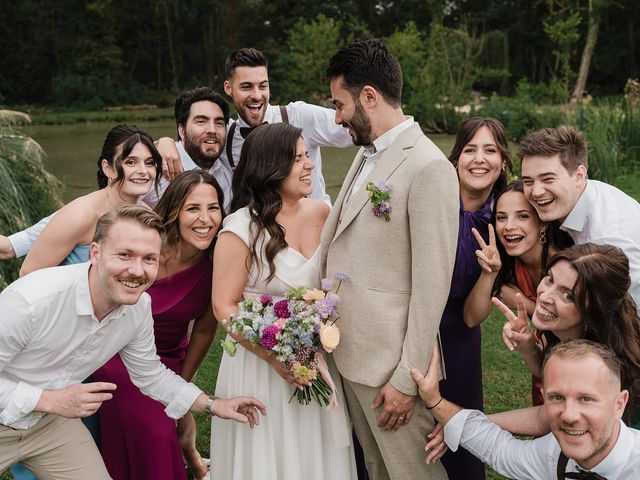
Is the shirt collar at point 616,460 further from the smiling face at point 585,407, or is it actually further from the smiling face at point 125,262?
the smiling face at point 125,262

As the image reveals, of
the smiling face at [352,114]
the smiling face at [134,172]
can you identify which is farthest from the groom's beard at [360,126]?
the smiling face at [134,172]

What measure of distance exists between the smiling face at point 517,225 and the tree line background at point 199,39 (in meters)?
25.0

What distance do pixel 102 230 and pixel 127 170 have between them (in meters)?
1.05

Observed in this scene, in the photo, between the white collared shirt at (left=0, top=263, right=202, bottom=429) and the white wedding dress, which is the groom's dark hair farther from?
the white collared shirt at (left=0, top=263, right=202, bottom=429)

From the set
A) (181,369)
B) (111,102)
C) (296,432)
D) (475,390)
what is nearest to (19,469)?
(181,369)

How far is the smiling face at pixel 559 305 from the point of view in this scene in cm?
278

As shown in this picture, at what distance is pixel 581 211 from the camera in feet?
10.2

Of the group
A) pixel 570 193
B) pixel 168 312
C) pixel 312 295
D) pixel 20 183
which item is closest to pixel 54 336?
pixel 168 312

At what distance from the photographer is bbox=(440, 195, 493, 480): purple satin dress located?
341 cm

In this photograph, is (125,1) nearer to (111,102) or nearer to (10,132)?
(111,102)

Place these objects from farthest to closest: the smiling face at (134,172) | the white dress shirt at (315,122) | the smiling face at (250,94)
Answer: the white dress shirt at (315,122) → the smiling face at (250,94) → the smiling face at (134,172)

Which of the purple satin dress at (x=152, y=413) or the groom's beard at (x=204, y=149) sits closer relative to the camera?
the purple satin dress at (x=152, y=413)

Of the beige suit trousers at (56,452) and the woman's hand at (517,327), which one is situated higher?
the woman's hand at (517,327)

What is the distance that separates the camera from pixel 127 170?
388 cm
